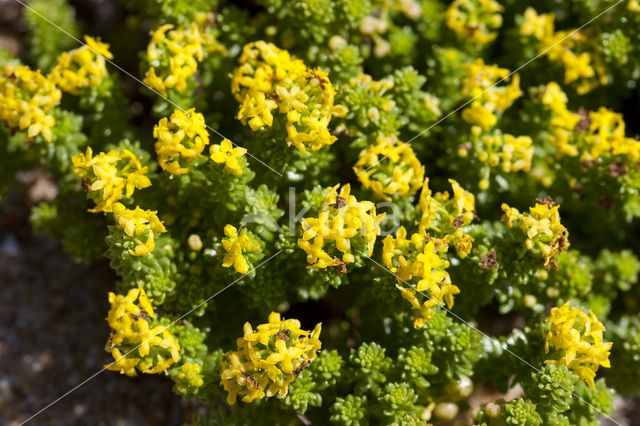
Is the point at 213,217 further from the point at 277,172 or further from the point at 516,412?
the point at 516,412

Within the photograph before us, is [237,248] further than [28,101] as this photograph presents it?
No

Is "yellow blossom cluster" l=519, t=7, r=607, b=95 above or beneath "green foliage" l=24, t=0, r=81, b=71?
above

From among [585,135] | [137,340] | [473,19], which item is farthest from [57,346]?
[585,135]

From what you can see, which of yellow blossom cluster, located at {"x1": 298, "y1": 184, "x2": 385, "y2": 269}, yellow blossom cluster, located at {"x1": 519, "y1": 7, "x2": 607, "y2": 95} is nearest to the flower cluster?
yellow blossom cluster, located at {"x1": 298, "y1": 184, "x2": 385, "y2": 269}

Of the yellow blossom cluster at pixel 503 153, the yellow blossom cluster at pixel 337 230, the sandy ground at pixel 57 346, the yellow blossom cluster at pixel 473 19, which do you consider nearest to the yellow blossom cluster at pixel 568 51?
the yellow blossom cluster at pixel 473 19

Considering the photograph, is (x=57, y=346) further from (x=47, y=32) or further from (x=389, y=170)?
(x=389, y=170)

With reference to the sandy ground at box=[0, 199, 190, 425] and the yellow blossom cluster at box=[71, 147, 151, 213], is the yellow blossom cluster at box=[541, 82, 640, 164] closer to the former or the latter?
the yellow blossom cluster at box=[71, 147, 151, 213]

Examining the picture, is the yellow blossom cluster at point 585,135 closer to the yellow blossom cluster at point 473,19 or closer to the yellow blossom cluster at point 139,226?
the yellow blossom cluster at point 473,19
